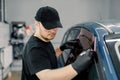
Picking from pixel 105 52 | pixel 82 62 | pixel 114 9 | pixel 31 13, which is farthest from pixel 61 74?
Result: pixel 114 9

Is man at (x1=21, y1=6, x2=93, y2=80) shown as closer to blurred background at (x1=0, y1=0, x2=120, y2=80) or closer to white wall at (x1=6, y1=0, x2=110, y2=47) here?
blurred background at (x1=0, y1=0, x2=120, y2=80)

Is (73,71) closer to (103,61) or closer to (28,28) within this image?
(103,61)

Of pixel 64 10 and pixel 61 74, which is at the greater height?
pixel 61 74

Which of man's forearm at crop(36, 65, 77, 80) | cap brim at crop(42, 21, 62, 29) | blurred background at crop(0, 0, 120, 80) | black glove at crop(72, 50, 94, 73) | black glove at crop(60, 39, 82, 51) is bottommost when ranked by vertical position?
blurred background at crop(0, 0, 120, 80)

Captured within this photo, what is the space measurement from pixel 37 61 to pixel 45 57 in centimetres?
9

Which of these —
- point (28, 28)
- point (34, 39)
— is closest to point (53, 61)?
point (34, 39)

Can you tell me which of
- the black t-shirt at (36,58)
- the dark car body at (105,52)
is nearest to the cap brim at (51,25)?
the black t-shirt at (36,58)

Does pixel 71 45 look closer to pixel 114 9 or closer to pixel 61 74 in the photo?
pixel 61 74

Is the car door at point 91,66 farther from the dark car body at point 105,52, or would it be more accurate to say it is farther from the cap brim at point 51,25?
the cap brim at point 51,25

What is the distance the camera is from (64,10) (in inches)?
337

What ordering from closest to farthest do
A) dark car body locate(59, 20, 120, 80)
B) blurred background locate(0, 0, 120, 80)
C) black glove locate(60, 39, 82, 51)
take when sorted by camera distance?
1. dark car body locate(59, 20, 120, 80)
2. black glove locate(60, 39, 82, 51)
3. blurred background locate(0, 0, 120, 80)

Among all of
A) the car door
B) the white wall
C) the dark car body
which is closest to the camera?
the dark car body

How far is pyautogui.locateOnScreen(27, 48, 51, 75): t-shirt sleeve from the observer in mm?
1865

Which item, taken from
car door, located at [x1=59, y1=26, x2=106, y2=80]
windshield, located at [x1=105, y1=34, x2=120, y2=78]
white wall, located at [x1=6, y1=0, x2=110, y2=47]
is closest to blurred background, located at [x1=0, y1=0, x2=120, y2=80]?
white wall, located at [x1=6, y1=0, x2=110, y2=47]
